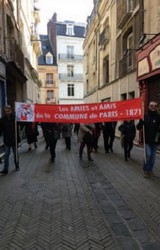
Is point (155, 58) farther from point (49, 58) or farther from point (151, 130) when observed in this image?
point (49, 58)

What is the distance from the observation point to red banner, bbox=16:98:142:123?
875 centimetres

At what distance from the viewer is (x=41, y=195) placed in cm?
593

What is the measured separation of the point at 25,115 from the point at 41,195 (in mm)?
3486

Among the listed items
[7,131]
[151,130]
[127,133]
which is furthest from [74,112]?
[151,130]

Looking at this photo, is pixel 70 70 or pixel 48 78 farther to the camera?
pixel 48 78

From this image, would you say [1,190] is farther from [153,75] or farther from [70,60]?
[70,60]

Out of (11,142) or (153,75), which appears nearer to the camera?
(11,142)

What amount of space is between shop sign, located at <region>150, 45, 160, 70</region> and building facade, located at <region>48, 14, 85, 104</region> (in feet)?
137

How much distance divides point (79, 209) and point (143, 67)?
9271 millimetres

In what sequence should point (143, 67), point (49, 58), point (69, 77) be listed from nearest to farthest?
1. point (143, 67)
2. point (69, 77)
3. point (49, 58)

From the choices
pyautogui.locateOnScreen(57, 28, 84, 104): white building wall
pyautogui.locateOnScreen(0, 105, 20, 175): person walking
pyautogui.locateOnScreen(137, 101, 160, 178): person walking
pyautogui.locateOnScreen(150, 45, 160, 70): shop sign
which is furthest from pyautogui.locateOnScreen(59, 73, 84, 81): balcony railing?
pyautogui.locateOnScreen(137, 101, 160, 178): person walking

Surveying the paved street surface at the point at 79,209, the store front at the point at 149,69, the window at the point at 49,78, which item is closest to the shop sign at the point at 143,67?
the store front at the point at 149,69

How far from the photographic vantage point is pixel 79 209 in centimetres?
510

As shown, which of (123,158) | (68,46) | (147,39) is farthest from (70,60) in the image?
(123,158)
